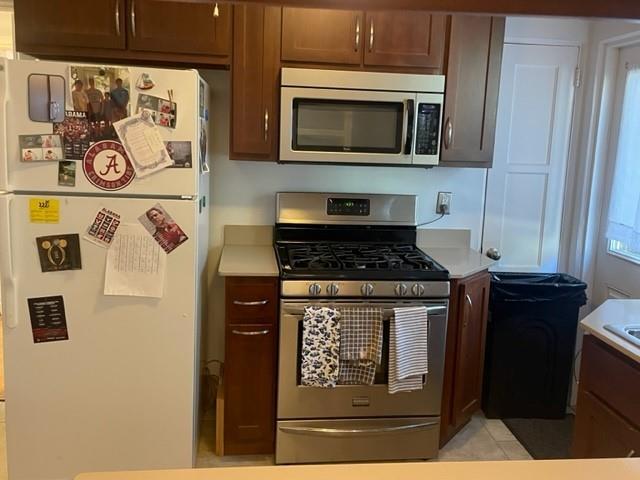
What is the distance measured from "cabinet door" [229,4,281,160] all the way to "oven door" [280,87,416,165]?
3.3 inches

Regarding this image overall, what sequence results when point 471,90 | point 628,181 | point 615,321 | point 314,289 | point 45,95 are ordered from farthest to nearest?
1. point 628,181
2. point 471,90
3. point 314,289
4. point 45,95
5. point 615,321

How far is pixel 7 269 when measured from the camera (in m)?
2.18

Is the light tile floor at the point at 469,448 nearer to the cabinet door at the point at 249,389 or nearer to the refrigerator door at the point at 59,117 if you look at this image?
the cabinet door at the point at 249,389

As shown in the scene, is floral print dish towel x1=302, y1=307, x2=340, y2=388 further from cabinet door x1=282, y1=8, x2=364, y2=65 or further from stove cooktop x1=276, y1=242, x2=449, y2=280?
cabinet door x1=282, y1=8, x2=364, y2=65

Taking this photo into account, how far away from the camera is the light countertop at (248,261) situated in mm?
2469

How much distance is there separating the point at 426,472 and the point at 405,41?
7.29 ft

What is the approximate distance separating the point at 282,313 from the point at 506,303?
4.01ft

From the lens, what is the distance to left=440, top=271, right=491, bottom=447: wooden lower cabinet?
2.67 m

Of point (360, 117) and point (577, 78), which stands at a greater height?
point (577, 78)

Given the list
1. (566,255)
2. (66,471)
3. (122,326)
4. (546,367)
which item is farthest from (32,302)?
(566,255)

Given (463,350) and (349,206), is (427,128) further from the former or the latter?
(463,350)

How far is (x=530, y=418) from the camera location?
10.1ft

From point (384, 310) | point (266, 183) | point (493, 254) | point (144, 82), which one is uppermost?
point (144, 82)

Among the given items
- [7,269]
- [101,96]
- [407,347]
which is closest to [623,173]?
[407,347]
